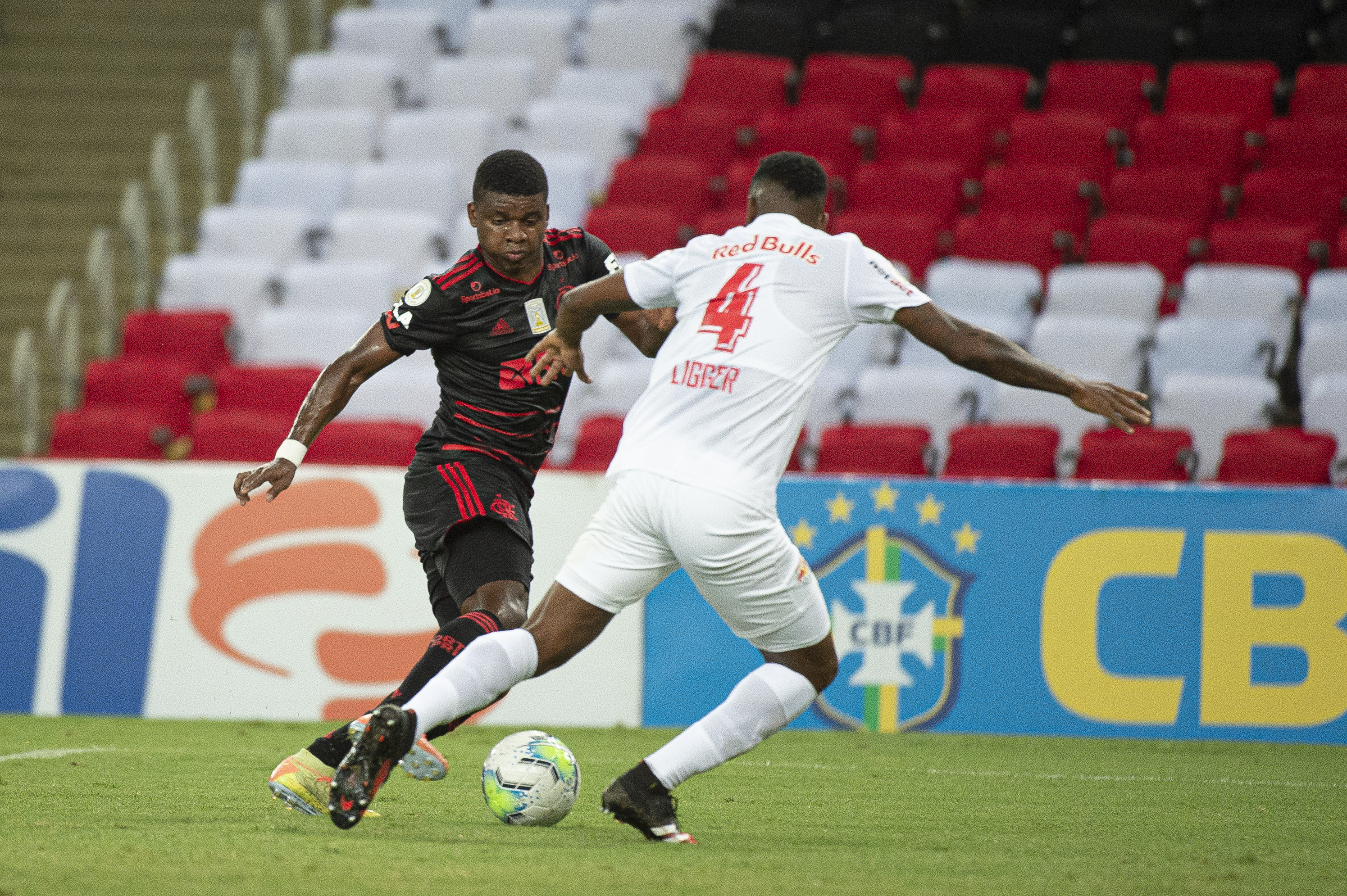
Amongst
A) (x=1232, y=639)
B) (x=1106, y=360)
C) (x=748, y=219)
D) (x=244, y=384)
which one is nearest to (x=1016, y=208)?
(x=1106, y=360)

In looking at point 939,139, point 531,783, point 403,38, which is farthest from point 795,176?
point 403,38

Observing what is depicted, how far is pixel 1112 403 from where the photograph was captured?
429 cm

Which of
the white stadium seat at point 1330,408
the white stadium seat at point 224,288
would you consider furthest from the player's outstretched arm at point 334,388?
the white stadium seat at point 224,288

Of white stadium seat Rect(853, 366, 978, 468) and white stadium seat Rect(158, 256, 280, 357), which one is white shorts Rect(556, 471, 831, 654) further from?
white stadium seat Rect(158, 256, 280, 357)

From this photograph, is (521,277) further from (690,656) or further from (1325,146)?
(1325,146)

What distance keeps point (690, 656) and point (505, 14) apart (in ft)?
24.3

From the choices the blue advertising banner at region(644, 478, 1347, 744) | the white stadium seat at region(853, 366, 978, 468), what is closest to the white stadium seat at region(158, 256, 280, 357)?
the white stadium seat at region(853, 366, 978, 468)

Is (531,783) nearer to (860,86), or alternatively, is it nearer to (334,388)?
(334,388)

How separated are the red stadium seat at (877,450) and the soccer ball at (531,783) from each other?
4469mm

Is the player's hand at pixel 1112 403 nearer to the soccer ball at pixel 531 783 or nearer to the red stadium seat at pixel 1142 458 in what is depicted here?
the soccer ball at pixel 531 783

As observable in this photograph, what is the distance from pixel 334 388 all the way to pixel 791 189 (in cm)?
157

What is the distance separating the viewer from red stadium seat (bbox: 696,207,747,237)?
11.0 m

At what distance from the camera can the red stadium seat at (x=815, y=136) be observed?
39.8 ft

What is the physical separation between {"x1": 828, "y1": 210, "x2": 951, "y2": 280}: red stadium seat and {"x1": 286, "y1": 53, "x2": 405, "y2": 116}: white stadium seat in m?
4.22
